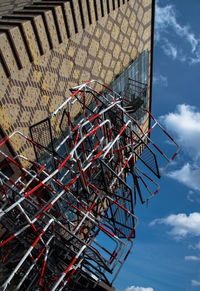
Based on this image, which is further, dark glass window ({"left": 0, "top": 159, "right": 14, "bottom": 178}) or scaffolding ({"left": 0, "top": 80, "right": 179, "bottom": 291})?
dark glass window ({"left": 0, "top": 159, "right": 14, "bottom": 178})

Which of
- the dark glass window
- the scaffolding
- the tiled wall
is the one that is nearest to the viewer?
the scaffolding

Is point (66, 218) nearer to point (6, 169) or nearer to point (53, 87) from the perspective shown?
point (6, 169)

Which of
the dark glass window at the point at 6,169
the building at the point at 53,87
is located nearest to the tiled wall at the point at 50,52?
the building at the point at 53,87

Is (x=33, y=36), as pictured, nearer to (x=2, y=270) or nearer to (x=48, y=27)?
(x=48, y=27)

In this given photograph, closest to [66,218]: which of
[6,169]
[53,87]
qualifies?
[6,169]

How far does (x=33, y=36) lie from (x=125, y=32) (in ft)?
25.1

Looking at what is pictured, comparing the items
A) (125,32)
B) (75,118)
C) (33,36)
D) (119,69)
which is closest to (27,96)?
(33,36)

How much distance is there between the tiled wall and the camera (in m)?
7.45

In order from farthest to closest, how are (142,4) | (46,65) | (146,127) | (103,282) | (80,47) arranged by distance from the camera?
(146,127) → (142,4) → (80,47) → (46,65) → (103,282)

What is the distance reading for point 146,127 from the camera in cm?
1978

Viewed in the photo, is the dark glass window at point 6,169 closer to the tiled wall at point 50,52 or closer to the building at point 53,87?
the building at point 53,87

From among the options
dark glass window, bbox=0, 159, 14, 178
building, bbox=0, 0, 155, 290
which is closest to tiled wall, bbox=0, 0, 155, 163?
building, bbox=0, 0, 155, 290

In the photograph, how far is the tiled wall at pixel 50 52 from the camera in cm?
745

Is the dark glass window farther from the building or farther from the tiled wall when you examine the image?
the tiled wall
